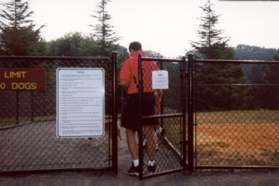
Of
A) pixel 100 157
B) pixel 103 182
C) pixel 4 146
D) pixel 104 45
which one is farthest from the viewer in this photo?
pixel 104 45

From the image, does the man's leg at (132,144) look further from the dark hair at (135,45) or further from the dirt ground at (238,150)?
the dirt ground at (238,150)

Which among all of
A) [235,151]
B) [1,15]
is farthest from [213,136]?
[1,15]

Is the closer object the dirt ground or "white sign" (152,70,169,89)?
"white sign" (152,70,169,89)

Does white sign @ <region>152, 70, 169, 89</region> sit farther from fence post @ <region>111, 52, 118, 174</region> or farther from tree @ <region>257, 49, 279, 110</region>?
tree @ <region>257, 49, 279, 110</region>

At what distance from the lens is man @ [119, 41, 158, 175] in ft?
22.0

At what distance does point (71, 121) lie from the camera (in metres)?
6.69

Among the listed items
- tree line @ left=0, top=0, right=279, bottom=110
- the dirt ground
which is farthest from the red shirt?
tree line @ left=0, top=0, right=279, bottom=110

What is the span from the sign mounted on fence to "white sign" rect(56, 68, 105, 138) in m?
0.28

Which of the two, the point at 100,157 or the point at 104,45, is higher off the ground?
the point at 104,45

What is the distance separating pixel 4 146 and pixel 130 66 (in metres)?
4.91

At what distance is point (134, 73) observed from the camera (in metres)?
6.72

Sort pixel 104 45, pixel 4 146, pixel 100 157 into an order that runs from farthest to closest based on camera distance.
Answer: pixel 104 45 < pixel 4 146 < pixel 100 157

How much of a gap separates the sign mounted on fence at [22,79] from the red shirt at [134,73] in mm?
1248

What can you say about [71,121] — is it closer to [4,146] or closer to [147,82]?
[147,82]
